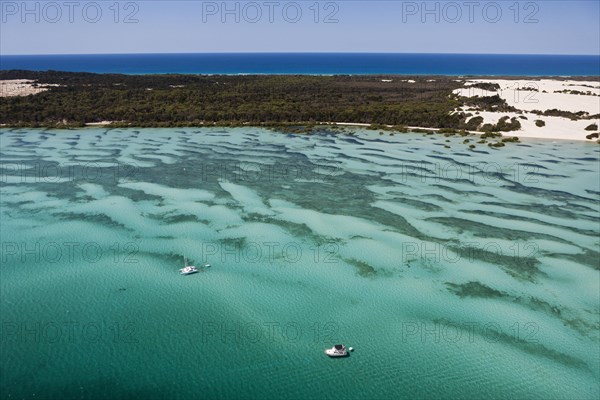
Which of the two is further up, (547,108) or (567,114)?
(547,108)

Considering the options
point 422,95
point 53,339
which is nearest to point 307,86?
point 422,95

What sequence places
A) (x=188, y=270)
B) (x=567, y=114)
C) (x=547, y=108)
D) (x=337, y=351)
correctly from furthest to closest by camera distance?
1. (x=547, y=108)
2. (x=567, y=114)
3. (x=188, y=270)
4. (x=337, y=351)

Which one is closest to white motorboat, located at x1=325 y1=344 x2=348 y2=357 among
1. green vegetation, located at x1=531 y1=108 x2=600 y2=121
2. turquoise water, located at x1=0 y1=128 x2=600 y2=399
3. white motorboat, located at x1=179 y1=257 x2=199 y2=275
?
turquoise water, located at x1=0 y1=128 x2=600 y2=399

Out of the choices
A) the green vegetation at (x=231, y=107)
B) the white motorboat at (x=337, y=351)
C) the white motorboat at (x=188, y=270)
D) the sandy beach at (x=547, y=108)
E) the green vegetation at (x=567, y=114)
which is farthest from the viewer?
the green vegetation at (x=231, y=107)

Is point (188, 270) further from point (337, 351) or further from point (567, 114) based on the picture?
point (567, 114)

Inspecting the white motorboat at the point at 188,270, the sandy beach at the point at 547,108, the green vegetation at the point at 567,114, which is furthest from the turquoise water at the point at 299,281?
the green vegetation at the point at 567,114

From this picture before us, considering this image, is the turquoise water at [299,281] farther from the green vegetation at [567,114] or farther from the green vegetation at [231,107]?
the green vegetation at [567,114]

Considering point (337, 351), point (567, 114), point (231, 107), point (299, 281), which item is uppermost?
point (231, 107)

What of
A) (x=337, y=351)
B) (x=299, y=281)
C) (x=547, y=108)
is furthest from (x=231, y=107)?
(x=337, y=351)

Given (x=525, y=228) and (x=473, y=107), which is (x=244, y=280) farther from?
(x=473, y=107)
